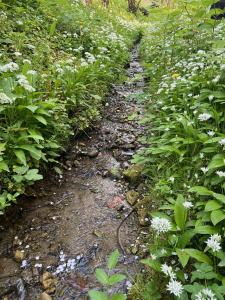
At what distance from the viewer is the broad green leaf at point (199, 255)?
2.50 meters

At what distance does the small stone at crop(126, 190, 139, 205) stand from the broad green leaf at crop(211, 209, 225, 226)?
5.10 ft

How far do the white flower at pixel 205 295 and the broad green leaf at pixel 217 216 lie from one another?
2.14 ft

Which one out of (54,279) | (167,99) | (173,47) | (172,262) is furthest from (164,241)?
(173,47)

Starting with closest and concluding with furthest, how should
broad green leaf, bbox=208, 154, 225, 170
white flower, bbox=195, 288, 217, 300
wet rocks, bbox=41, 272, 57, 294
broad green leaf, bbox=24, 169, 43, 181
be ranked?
white flower, bbox=195, 288, 217, 300 → wet rocks, bbox=41, 272, 57, 294 → broad green leaf, bbox=208, 154, 225, 170 → broad green leaf, bbox=24, 169, 43, 181

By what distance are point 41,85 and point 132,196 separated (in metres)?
2.53

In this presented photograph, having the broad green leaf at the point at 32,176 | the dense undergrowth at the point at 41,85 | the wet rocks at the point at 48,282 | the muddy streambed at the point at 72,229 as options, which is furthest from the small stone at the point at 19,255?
the broad green leaf at the point at 32,176

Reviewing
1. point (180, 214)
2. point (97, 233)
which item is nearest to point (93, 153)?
point (97, 233)

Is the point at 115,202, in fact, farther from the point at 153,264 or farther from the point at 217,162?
the point at 153,264

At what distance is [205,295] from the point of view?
2.13 metres

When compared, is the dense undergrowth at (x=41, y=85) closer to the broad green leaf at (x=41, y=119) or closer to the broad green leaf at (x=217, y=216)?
the broad green leaf at (x=41, y=119)

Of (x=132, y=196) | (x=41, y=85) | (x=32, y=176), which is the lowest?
(x=132, y=196)

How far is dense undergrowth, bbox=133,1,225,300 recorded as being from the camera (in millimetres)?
2455

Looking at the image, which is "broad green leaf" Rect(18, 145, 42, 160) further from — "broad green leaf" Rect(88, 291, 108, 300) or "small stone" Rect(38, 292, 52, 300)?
"broad green leaf" Rect(88, 291, 108, 300)

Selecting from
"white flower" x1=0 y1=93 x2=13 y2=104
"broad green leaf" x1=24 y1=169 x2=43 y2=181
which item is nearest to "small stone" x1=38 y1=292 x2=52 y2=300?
"broad green leaf" x1=24 y1=169 x2=43 y2=181
